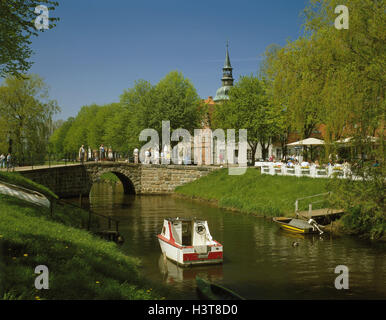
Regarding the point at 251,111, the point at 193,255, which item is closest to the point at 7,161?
the point at 193,255

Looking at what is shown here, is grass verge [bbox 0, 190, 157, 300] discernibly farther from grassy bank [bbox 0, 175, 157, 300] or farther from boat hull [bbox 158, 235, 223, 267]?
boat hull [bbox 158, 235, 223, 267]

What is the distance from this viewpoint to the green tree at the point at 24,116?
41812 millimetres

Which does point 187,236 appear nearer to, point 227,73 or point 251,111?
point 251,111

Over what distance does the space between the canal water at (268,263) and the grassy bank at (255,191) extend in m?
2.25

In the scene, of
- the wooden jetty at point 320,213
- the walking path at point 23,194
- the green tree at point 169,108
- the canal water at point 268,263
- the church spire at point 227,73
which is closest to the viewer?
the canal water at point 268,263

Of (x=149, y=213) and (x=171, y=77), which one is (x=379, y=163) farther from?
(x=171, y=77)

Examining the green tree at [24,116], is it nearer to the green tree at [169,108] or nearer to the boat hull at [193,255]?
the green tree at [169,108]

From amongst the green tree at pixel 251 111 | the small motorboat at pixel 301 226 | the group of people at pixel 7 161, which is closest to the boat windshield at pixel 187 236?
the small motorboat at pixel 301 226

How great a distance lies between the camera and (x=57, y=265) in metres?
10.1

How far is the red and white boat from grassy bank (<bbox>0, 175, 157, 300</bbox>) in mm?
3505

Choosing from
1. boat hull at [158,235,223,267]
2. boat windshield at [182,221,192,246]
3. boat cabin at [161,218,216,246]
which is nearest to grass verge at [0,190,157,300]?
boat hull at [158,235,223,267]

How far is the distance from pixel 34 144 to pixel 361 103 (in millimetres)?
35475

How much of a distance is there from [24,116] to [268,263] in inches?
1330
